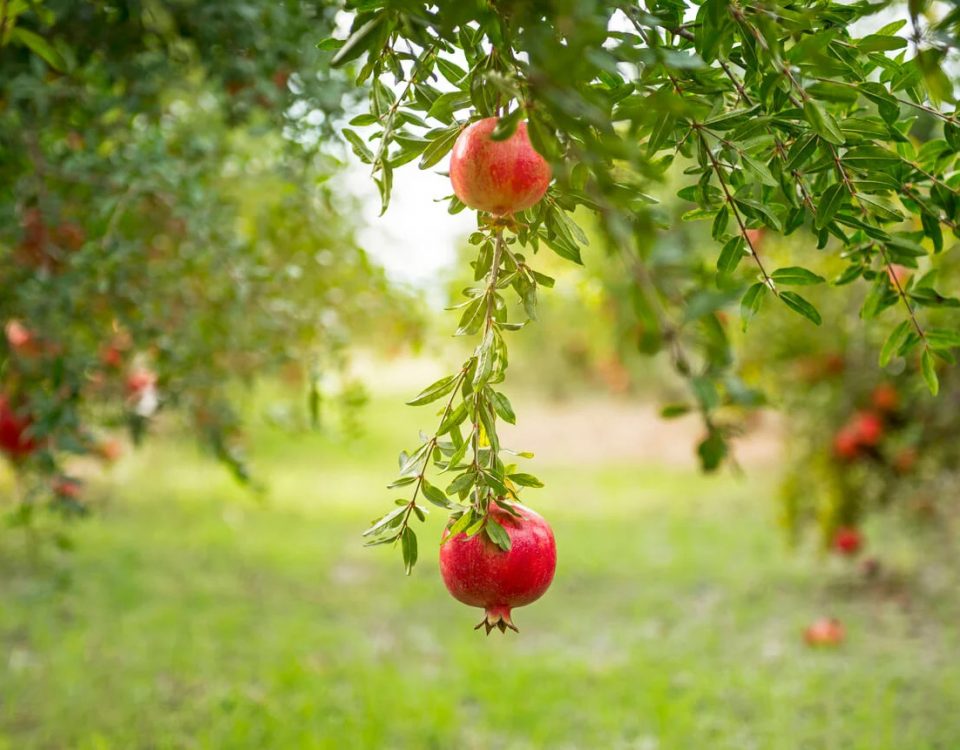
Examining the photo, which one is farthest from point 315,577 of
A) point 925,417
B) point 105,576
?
point 925,417

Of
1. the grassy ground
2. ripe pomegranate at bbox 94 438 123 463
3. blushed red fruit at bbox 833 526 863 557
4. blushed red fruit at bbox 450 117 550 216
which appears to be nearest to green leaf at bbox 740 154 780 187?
blushed red fruit at bbox 450 117 550 216

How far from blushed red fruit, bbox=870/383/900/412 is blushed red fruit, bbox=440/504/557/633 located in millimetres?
3284

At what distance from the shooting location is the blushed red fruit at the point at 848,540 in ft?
12.4

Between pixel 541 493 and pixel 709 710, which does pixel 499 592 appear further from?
pixel 541 493

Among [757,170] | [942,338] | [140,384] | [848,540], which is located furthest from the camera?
[848,540]

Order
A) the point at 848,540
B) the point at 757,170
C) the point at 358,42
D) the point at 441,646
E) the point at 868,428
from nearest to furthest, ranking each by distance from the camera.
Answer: the point at 358,42 → the point at 757,170 → the point at 441,646 → the point at 868,428 → the point at 848,540

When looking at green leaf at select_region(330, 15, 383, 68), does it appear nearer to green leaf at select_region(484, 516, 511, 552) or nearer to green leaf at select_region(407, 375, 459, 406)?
green leaf at select_region(407, 375, 459, 406)

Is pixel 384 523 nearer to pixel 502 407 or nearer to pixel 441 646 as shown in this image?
pixel 502 407

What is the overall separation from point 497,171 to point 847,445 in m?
3.36

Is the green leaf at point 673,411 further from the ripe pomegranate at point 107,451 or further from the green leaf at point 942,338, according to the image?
the ripe pomegranate at point 107,451

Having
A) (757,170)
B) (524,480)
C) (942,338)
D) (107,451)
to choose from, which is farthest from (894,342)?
(107,451)

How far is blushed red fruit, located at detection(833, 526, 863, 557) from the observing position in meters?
3.79

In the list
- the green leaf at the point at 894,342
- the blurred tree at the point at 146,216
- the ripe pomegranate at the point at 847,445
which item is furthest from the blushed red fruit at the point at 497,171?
the ripe pomegranate at the point at 847,445

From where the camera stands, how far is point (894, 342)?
90 cm
